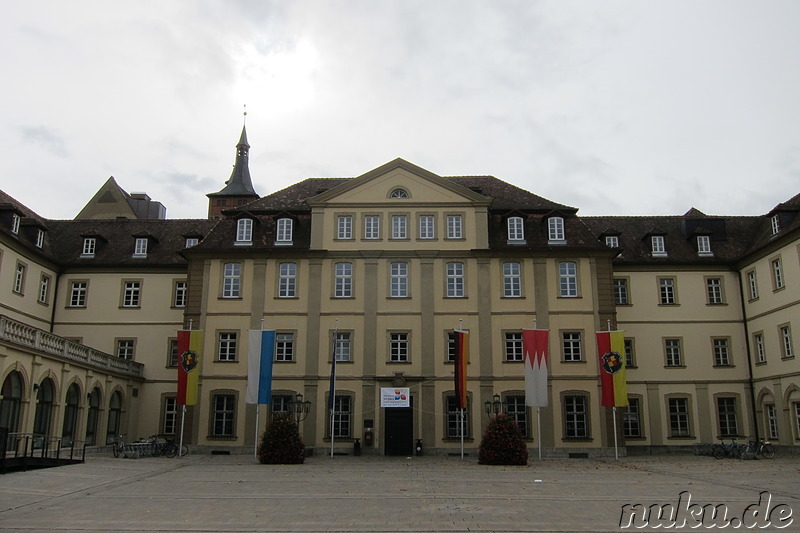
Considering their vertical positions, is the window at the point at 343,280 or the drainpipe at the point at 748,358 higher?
the window at the point at 343,280

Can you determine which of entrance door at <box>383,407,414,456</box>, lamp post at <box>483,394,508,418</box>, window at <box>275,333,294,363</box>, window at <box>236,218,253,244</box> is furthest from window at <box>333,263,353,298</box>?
lamp post at <box>483,394,508,418</box>

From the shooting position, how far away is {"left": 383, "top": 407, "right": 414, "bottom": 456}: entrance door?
34188 mm

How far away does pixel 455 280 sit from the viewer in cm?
3606

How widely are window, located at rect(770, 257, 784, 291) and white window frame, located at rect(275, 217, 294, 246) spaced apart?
912 inches

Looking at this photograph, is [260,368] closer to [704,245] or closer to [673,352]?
[673,352]

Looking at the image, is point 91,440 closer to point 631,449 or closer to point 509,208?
point 509,208

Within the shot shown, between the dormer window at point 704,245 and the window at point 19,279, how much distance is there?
34.3 m

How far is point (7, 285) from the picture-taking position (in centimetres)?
3431

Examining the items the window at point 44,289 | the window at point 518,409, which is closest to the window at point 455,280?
the window at point 518,409

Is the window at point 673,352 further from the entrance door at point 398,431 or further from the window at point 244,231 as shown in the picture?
the window at point 244,231

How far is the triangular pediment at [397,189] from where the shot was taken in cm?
3672

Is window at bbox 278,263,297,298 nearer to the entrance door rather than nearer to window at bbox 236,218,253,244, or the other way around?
window at bbox 236,218,253,244

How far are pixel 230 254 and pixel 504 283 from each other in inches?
526

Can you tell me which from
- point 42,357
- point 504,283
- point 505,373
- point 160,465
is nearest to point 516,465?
point 505,373
